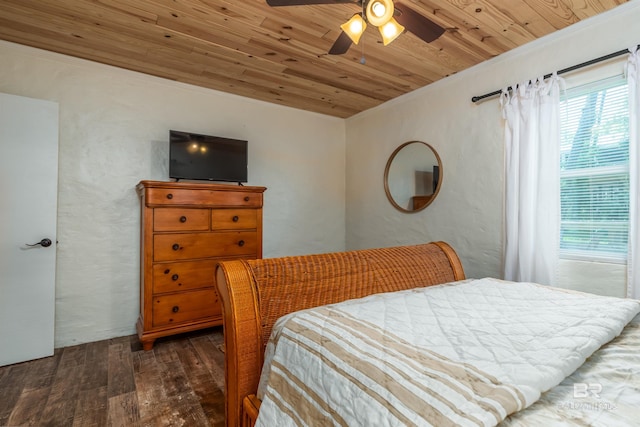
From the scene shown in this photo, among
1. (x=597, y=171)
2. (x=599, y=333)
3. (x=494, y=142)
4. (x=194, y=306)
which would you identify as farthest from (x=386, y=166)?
(x=599, y=333)

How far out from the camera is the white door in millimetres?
2164

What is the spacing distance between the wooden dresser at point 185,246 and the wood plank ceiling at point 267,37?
1.06m

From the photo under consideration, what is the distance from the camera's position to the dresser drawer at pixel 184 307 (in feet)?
7.93

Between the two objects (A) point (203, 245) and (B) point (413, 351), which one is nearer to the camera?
(B) point (413, 351)

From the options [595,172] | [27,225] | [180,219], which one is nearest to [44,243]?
[27,225]

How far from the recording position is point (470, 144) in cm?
266

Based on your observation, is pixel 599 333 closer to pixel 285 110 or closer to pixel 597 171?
pixel 597 171

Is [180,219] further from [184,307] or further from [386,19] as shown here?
[386,19]

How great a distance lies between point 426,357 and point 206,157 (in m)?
2.66

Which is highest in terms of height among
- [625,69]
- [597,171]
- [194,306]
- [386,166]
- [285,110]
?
[285,110]

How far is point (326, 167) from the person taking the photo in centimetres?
391

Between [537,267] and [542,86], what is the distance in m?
1.29

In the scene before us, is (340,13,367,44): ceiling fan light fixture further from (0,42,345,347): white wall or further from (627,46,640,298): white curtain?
(0,42,345,347): white wall

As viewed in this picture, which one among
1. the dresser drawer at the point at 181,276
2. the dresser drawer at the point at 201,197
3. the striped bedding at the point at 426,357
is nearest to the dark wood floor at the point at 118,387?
the dresser drawer at the point at 181,276
